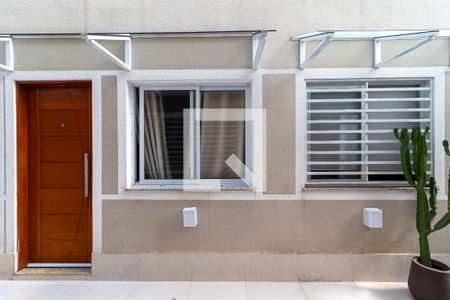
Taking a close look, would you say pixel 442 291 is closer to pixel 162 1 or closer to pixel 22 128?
pixel 162 1

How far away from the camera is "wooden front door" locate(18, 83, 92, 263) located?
137 inches

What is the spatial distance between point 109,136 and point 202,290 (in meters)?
2.17

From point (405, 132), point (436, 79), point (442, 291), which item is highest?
point (436, 79)

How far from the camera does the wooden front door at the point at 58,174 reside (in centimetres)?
348

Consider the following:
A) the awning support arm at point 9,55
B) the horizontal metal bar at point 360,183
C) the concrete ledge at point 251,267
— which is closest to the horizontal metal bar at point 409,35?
the horizontal metal bar at point 360,183

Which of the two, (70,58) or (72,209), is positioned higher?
(70,58)

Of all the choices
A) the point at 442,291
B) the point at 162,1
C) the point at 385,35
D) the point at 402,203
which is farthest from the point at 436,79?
the point at 162,1

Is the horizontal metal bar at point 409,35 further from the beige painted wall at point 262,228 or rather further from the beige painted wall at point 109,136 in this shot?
the beige painted wall at point 109,136

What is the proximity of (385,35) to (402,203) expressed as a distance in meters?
2.03

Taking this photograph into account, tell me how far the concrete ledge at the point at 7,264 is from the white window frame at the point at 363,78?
3.66 m

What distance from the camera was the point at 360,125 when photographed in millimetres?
3359

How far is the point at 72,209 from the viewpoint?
3.48 metres

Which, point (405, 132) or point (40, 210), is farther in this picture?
point (40, 210)

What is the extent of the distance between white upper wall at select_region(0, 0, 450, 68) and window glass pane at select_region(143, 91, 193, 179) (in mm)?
866
